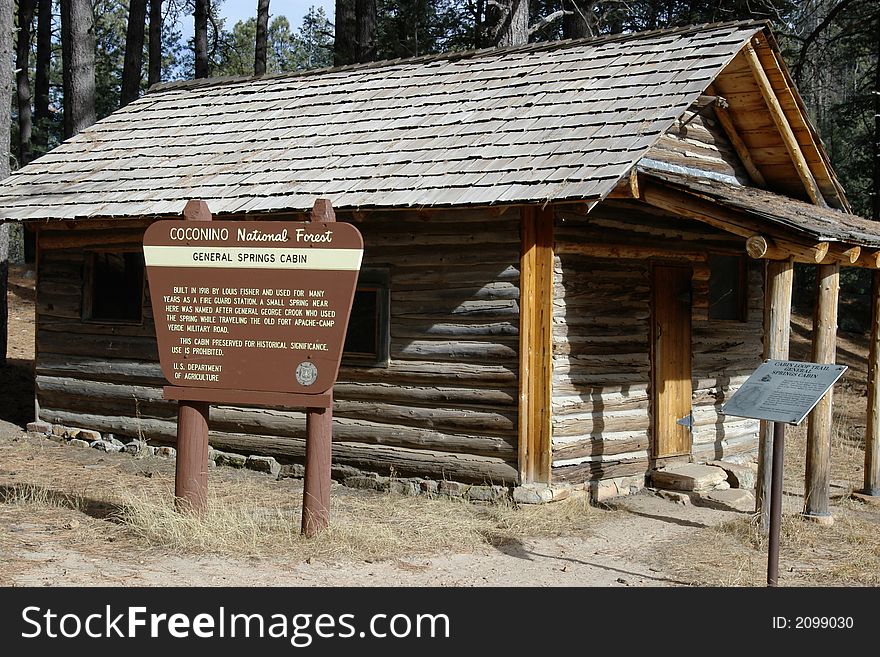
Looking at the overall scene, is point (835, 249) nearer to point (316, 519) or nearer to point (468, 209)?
point (468, 209)

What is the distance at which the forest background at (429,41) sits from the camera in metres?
18.6

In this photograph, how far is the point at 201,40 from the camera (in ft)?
87.8

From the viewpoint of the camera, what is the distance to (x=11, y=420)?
1409 centimetres

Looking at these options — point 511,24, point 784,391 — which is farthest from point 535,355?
point 511,24

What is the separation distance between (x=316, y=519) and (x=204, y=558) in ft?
2.95

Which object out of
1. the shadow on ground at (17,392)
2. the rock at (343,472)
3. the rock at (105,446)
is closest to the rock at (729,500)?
the rock at (343,472)

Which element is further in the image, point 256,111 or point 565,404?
point 256,111

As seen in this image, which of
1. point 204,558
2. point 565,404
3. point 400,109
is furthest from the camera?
point 400,109

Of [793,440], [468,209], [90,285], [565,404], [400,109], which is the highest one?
[400,109]

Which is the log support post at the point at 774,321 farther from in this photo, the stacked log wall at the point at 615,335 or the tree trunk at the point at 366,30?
the tree trunk at the point at 366,30

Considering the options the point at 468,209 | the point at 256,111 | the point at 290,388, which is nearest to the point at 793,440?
the point at 468,209

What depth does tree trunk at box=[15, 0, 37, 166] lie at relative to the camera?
85.4ft

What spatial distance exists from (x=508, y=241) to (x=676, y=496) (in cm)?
315

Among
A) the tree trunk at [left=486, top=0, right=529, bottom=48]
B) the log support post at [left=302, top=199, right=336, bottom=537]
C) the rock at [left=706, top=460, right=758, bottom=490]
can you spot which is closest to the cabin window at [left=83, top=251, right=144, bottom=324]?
the log support post at [left=302, top=199, right=336, bottom=537]
